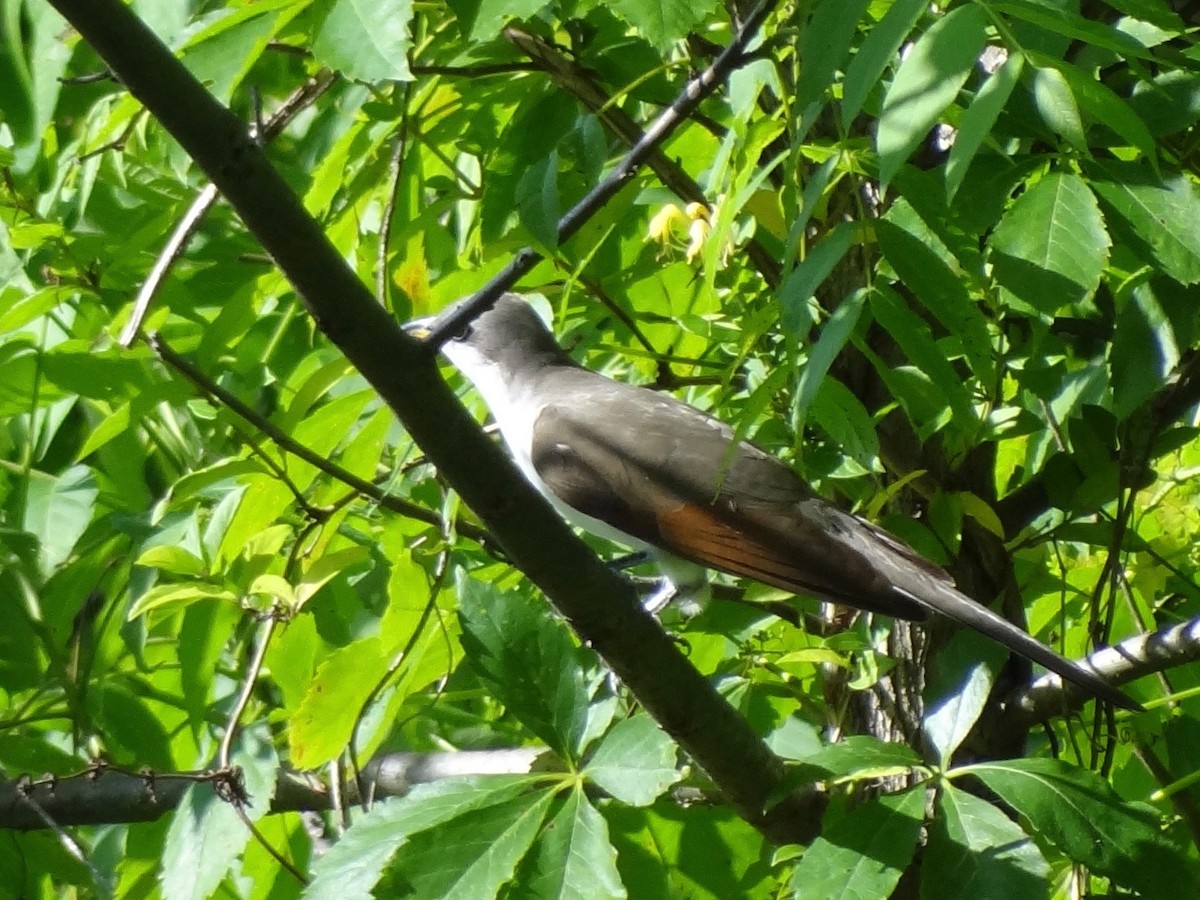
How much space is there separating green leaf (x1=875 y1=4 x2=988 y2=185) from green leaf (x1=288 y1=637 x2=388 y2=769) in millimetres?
1115

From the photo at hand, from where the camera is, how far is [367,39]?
4.86 feet

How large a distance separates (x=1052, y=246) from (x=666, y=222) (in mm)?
823

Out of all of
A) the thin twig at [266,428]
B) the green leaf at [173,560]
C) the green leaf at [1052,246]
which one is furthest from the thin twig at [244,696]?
the green leaf at [1052,246]

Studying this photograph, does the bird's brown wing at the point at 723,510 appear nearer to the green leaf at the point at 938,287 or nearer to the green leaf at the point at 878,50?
the green leaf at the point at 938,287

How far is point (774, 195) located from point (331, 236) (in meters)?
0.73

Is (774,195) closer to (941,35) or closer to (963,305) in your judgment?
(963,305)

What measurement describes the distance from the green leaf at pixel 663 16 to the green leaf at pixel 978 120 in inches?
10.6

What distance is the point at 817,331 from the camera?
2.23 meters

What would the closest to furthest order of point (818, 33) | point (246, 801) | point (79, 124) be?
point (818, 33) < point (246, 801) < point (79, 124)

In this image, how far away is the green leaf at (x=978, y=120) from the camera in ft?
3.97

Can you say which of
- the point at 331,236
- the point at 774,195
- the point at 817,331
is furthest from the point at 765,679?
the point at 331,236

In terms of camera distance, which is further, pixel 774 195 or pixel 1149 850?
pixel 774 195

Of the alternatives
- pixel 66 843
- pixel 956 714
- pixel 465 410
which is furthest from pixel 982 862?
pixel 66 843

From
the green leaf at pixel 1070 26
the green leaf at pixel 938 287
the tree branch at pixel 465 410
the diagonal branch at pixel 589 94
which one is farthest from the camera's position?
the diagonal branch at pixel 589 94
